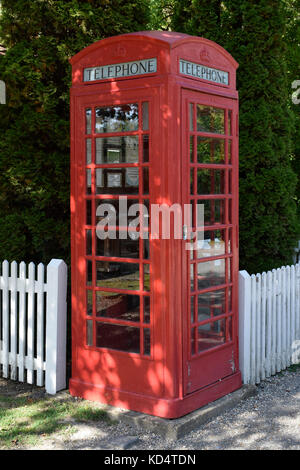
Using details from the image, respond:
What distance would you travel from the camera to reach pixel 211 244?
17.6 ft

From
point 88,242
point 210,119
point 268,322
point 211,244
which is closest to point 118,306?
point 88,242

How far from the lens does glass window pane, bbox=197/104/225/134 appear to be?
5098 millimetres

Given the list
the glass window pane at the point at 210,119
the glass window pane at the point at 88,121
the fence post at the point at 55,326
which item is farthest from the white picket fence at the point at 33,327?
the glass window pane at the point at 210,119

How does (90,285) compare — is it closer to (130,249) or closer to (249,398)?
(130,249)

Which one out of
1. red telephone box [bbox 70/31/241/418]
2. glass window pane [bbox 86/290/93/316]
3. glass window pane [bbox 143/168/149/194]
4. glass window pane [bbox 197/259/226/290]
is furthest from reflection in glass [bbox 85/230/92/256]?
glass window pane [bbox 197/259/226/290]

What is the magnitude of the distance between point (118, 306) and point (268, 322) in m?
1.99

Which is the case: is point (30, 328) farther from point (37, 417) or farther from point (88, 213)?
point (88, 213)

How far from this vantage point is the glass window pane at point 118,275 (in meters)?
5.06

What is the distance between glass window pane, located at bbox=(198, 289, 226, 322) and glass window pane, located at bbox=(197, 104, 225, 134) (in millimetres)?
1472

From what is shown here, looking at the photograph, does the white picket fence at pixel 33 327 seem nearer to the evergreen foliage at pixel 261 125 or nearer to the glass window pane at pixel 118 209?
the glass window pane at pixel 118 209

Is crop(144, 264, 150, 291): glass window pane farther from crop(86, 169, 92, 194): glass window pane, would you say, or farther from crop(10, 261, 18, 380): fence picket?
crop(10, 261, 18, 380): fence picket

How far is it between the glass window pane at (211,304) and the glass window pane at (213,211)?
2.14 feet

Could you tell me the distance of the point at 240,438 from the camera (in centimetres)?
470

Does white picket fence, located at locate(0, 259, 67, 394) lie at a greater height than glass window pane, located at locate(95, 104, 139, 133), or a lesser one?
lesser
